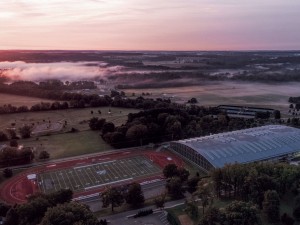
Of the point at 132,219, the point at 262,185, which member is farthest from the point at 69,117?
the point at 262,185

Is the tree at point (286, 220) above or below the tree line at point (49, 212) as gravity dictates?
below

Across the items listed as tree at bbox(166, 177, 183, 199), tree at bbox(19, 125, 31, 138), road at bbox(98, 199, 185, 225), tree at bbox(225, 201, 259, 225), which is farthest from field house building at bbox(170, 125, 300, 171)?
tree at bbox(19, 125, 31, 138)

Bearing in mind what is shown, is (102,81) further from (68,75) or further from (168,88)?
(168,88)

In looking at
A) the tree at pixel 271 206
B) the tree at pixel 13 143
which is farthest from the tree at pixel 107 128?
the tree at pixel 271 206

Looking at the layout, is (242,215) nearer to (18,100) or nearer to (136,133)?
(136,133)

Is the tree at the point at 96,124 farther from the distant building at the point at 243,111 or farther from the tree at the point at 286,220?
the tree at the point at 286,220

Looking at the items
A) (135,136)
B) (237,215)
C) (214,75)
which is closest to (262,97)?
(214,75)
